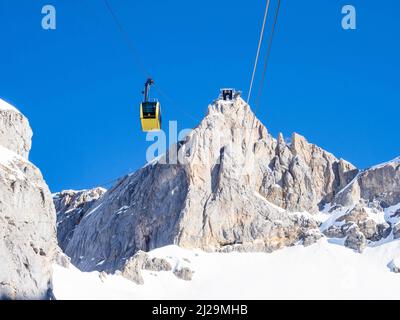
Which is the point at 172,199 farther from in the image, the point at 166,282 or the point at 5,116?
the point at 5,116

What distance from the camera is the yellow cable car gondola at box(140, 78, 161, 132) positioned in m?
40.4

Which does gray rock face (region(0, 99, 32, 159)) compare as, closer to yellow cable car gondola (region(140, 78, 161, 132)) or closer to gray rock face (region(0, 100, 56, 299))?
gray rock face (region(0, 100, 56, 299))

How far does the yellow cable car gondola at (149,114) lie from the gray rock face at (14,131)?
57.8 meters

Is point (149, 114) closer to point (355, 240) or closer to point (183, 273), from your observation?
point (183, 273)

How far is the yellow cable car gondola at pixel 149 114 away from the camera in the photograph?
40447 mm

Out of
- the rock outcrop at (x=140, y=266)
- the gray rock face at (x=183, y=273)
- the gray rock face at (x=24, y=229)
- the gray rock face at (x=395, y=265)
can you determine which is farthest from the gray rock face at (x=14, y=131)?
the gray rock face at (x=395, y=265)

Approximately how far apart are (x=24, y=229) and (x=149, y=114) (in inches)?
1977

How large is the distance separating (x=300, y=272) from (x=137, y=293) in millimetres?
40025

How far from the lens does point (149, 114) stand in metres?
40.5

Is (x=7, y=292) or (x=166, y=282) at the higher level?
(x=166, y=282)

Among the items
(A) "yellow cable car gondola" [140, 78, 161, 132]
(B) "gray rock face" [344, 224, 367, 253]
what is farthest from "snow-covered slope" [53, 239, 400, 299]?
(A) "yellow cable car gondola" [140, 78, 161, 132]

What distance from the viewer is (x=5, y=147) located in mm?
95375

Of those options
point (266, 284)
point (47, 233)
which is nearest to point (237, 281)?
point (266, 284)

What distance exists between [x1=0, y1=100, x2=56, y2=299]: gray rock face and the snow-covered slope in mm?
60598
